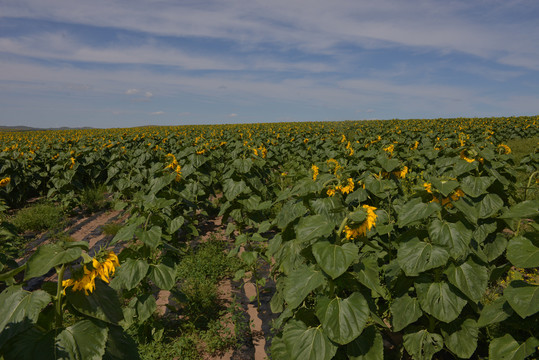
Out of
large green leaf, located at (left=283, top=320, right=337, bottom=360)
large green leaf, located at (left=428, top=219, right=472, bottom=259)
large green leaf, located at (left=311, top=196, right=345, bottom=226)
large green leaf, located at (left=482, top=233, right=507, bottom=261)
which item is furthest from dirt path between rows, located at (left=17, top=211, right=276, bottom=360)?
large green leaf, located at (left=482, top=233, right=507, bottom=261)

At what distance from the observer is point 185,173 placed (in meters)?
6.63

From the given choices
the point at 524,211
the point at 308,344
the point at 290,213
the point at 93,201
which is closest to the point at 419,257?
the point at 524,211

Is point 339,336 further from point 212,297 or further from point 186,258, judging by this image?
point 186,258

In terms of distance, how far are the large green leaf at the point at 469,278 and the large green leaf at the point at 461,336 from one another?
0.42 metres

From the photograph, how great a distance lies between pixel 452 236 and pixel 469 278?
17.1 inches

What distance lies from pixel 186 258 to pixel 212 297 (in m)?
1.33

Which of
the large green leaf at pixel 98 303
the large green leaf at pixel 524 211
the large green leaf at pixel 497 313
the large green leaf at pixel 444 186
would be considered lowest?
the large green leaf at pixel 497 313

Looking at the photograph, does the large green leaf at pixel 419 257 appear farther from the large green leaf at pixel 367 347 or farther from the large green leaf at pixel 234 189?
the large green leaf at pixel 234 189

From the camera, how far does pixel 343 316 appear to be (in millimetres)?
2229

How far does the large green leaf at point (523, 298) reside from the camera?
76.5 inches

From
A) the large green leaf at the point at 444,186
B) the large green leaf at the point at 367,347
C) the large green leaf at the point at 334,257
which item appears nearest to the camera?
the large green leaf at the point at 334,257

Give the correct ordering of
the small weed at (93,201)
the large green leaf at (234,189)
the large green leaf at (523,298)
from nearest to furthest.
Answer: the large green leaf at (523,298)
the large green leaf at (234,189)
the small weed at (93,201)

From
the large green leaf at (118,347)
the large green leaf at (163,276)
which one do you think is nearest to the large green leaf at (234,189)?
the large green leaf at (163,276)

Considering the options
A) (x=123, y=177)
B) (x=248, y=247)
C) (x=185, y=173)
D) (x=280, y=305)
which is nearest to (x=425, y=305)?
(x=280, y=305)
